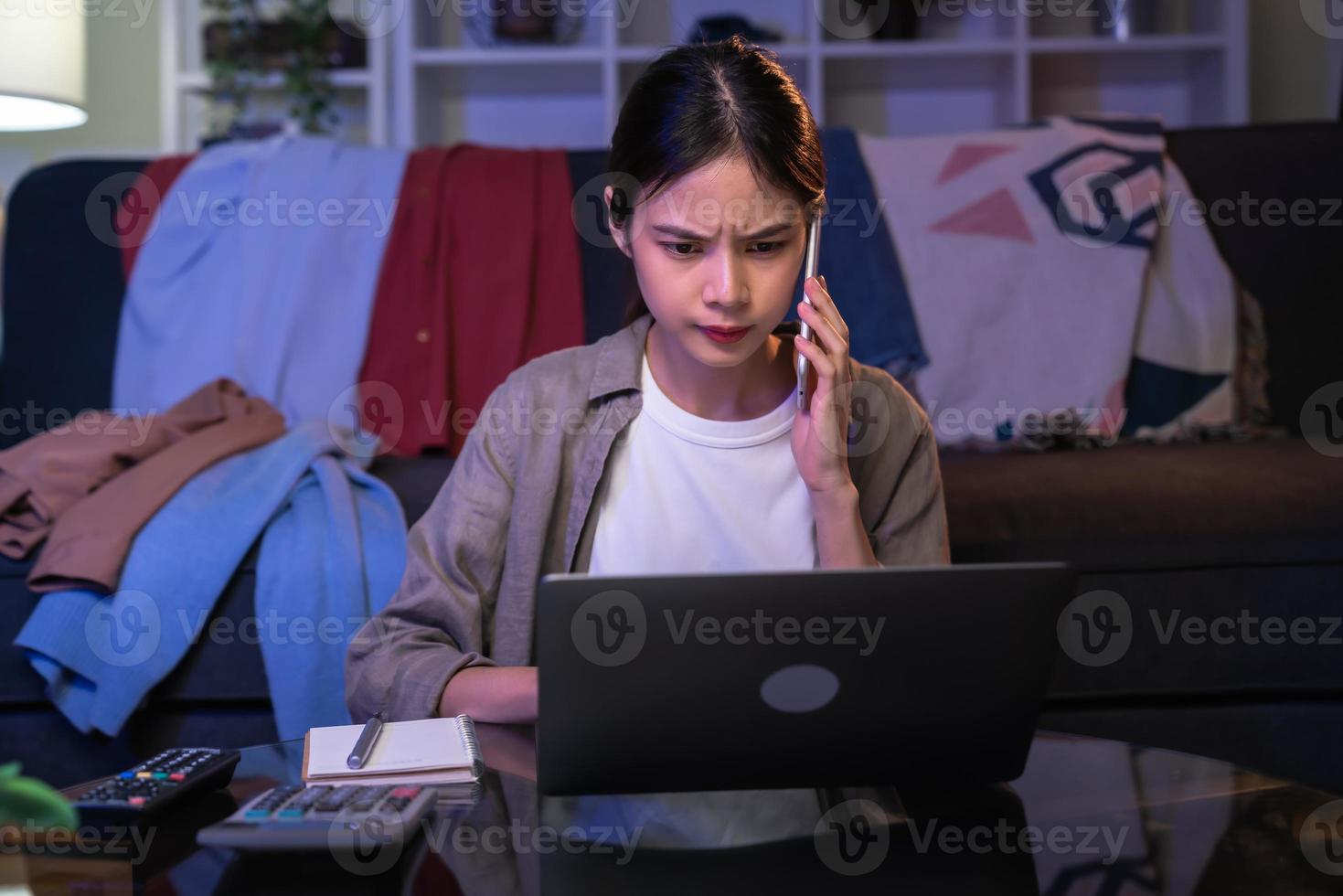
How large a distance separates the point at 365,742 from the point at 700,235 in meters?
0.49

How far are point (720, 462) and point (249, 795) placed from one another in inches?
22.0

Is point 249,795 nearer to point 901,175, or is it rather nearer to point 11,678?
point 11,678

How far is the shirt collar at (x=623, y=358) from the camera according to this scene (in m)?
1.19

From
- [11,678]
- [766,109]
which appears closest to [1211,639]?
[766,109]

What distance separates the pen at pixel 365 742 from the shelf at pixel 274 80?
2.41 metres

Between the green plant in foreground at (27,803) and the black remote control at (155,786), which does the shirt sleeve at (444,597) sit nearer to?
the black remote control at (155,786)

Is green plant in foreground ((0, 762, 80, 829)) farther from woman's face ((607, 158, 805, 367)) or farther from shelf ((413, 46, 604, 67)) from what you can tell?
shelf ((413, 46, 604, 67))

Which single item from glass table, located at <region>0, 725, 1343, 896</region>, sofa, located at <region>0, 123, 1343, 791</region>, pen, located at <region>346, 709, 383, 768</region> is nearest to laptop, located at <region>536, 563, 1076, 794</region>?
glass table, located at <region>0, 725, 1343, 896</region>

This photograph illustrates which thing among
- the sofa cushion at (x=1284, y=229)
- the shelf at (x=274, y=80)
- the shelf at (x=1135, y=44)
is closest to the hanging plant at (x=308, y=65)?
the shelf at (x=274, y=80)

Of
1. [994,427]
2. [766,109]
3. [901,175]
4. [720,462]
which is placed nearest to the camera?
[766,109]

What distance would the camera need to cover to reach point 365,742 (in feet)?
2.59

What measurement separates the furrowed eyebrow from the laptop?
0.43 m

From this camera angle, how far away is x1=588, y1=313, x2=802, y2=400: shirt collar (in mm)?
1188

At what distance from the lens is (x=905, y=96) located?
314cm
